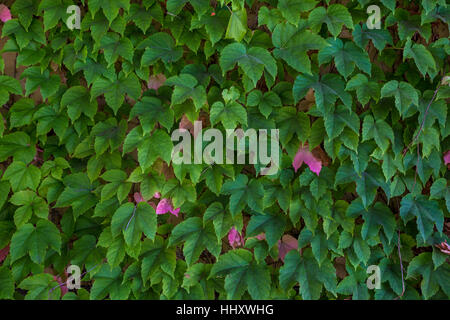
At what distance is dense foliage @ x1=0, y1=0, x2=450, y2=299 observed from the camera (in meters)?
1.50

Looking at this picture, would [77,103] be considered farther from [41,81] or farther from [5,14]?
[5,14]

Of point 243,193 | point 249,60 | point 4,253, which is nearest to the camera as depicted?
point 249,60

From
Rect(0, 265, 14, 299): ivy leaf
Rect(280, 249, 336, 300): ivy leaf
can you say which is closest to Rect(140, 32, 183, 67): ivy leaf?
Rect(280, 249, 336, 300): ivy leaf

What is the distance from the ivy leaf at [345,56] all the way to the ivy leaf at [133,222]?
85 cm

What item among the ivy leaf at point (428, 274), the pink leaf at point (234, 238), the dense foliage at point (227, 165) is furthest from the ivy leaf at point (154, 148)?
the ivy leaf at point (428, 274)

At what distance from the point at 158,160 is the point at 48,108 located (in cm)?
48

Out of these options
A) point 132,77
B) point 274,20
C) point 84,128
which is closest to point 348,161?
point 274,20

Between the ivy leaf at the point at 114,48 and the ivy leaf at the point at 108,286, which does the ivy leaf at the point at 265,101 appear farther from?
the ivy leaf at the point at 108,286

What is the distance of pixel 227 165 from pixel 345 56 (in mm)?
583

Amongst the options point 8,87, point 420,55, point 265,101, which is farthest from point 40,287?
point 420,55

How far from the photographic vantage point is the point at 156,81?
1.59 m

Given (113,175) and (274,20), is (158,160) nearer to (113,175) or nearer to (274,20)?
(113,175)

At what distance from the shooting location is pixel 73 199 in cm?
162

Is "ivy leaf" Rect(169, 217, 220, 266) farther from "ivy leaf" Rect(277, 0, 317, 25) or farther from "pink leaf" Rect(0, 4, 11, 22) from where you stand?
"pink leaf" Rect(0, 4, 11, 22)
